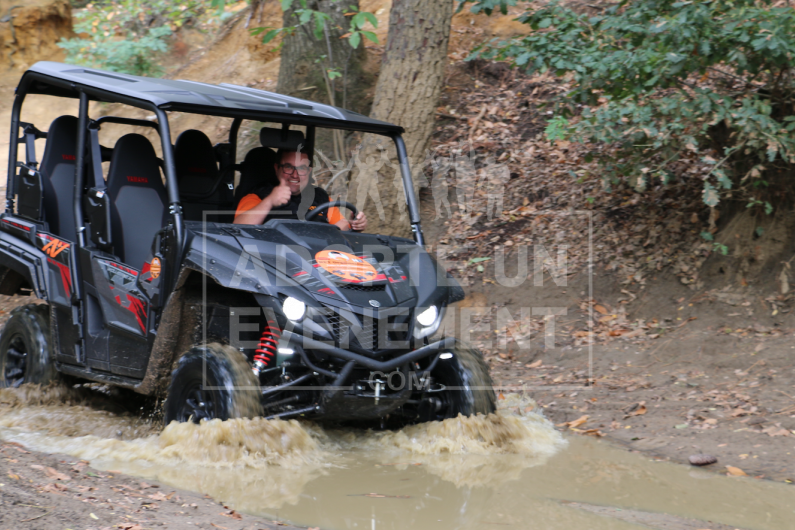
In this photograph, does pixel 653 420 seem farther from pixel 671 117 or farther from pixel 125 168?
pixel 125 168

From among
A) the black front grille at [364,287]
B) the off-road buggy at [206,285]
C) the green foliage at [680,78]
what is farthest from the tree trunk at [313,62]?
the black front grille at [364,287]

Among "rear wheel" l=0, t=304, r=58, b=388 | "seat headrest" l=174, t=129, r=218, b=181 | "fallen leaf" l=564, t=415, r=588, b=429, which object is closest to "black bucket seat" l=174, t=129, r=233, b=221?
"seat headrest" l=174, t=129, r=218, b=181

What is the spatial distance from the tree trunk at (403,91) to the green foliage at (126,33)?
515 cm

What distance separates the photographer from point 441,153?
9.21 meters

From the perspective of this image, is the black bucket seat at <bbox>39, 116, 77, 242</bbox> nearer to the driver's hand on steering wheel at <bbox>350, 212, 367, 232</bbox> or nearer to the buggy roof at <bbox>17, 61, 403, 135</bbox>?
the buggy roof at <bbox>17, 61, 403, 135</bbox>

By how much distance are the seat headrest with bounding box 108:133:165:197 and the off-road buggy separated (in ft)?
0.03

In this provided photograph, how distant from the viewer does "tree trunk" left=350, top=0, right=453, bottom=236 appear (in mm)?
8016

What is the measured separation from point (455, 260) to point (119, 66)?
6761mm

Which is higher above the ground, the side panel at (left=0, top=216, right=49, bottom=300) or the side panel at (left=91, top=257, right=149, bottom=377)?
the side panel at (left=0, top=216, right=49, bottom=300)

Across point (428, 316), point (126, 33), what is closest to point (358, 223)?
point (428, 316)

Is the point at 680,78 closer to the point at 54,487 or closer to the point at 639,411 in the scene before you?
the point at 639,411

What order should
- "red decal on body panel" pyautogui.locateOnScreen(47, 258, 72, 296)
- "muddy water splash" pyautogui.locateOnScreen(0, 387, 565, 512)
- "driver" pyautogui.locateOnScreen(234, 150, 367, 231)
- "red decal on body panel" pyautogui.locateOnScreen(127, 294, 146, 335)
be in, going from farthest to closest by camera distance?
1. "red decal on body panel" pyautogui.locateOnScreen(47, 258, 72, 296)
2. "driver" pyautogui.locateOnScreen(234, 150, 367, 231)
3. "red decal on body panel" pyautogui.locateOnScreen(127, 294, 146, 335)
4. "muddy water splash" pyautogui.locateOnScreen(0, 387, 565, 512)

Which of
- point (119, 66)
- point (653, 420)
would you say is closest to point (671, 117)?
point (653, 420)

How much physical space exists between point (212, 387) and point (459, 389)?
1437 millimetres
